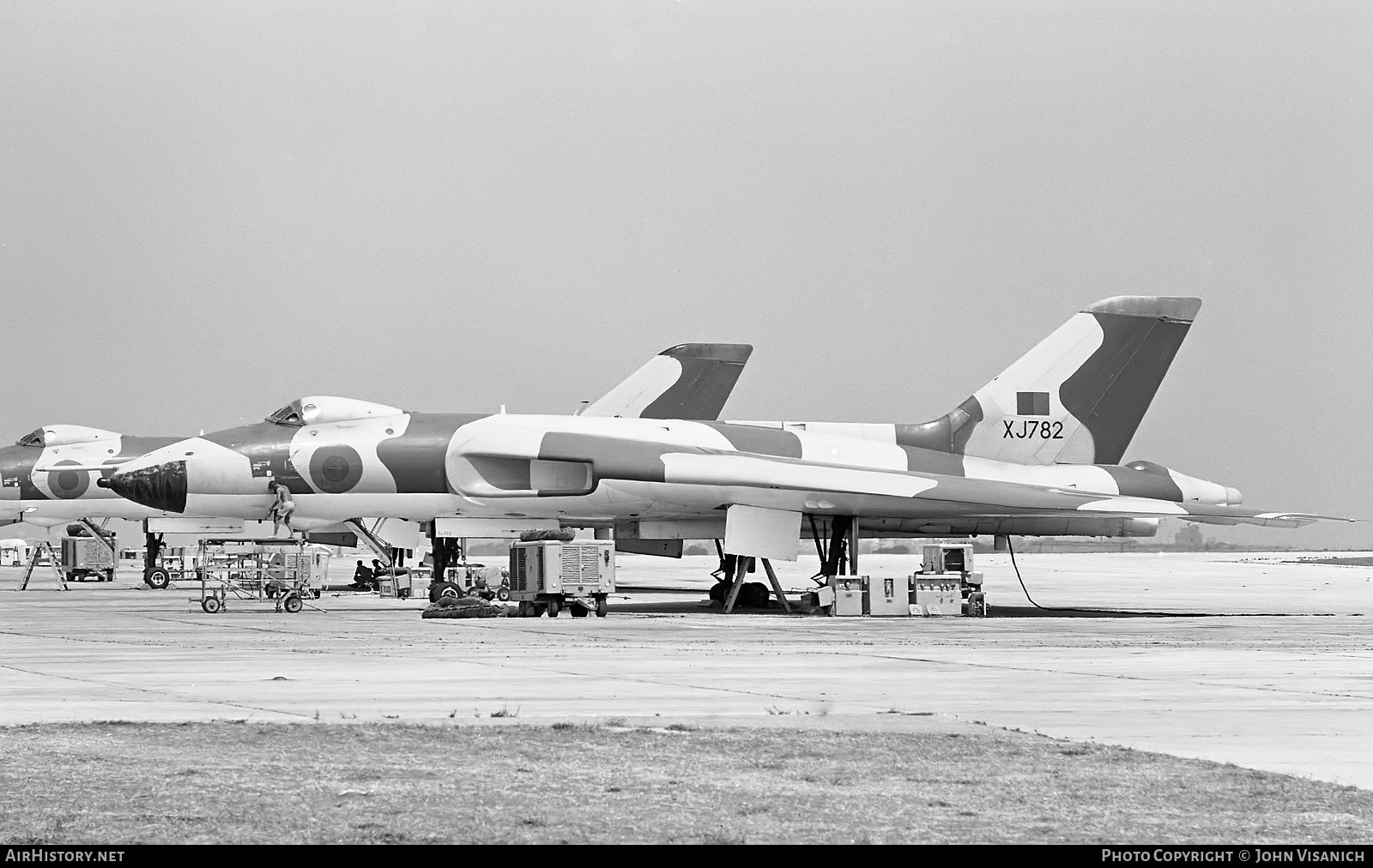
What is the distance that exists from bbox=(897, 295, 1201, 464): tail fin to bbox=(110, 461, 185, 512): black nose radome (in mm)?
13213

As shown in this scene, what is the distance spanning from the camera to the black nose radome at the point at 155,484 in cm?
3050

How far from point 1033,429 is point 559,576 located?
33.8 ft

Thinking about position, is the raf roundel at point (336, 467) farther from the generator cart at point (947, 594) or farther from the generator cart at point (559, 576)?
the generator cart at point (947, 594)

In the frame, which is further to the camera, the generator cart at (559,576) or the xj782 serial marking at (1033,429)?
the xj782 serial marking at (1033,429)

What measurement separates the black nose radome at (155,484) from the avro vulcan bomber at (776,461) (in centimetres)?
3

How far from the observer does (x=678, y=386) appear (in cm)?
4041

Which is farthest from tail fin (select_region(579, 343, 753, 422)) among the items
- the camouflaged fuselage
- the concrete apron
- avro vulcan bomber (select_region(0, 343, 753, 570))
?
the concrete apron

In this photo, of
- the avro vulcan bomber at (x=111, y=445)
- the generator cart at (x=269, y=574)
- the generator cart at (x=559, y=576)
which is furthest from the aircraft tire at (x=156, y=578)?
the generator cart at (x=559, y=576)

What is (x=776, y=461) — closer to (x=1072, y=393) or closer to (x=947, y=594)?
(x=947, y=594)

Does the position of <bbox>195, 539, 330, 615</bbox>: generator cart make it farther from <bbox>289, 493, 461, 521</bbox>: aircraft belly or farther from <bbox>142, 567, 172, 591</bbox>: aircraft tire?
<bbox>142, 567, 172, 591</bbox>: aircraft tire

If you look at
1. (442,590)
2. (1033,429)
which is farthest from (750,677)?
(1033,429)

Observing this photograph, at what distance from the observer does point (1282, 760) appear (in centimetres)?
871

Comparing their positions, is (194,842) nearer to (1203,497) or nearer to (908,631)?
(908,631)
